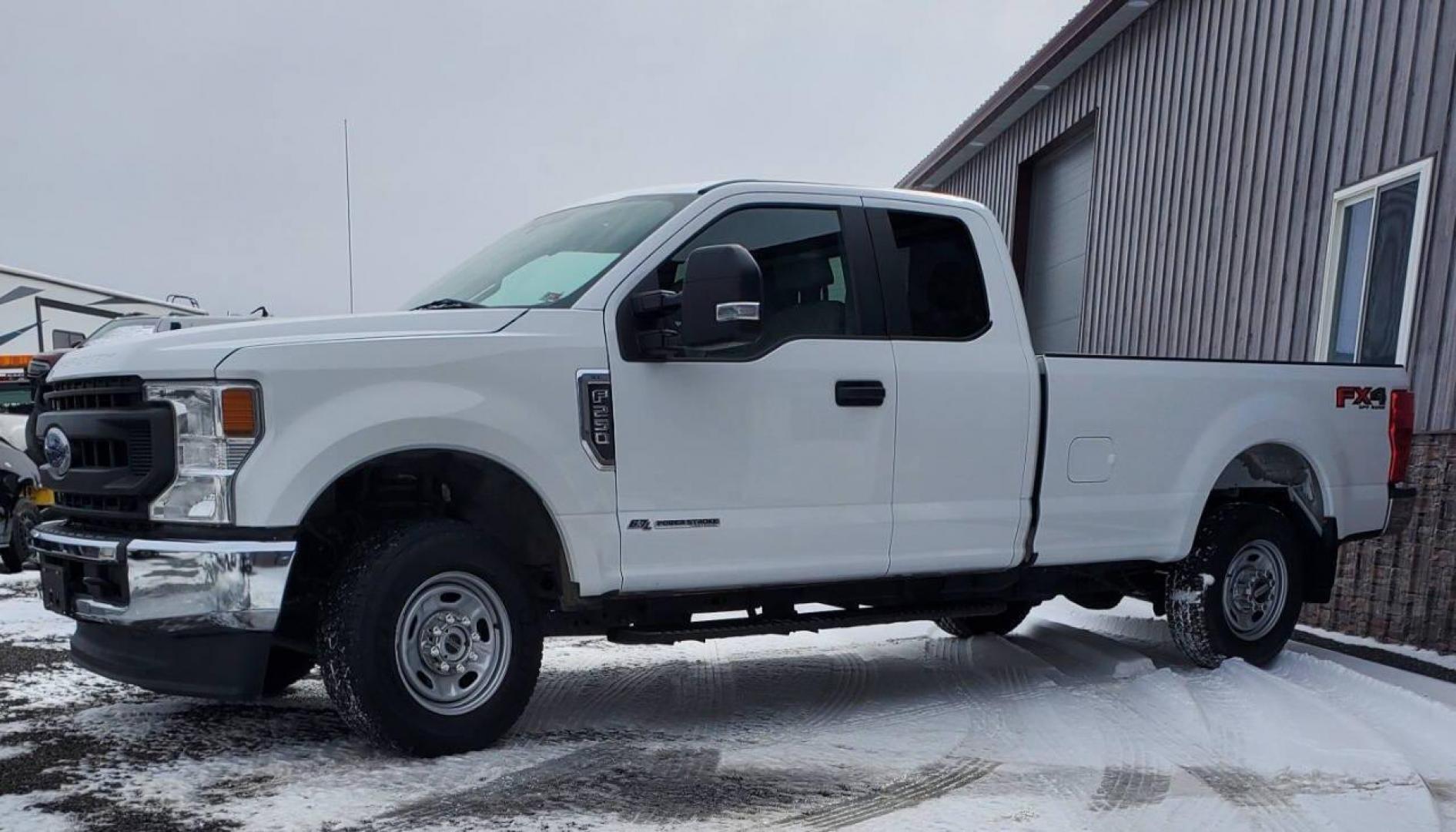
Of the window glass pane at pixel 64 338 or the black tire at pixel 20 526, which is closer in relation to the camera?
the black tire at pixel 20 526

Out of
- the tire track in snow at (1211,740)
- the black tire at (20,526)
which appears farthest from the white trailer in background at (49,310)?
the tire track in snow at (1211,740)

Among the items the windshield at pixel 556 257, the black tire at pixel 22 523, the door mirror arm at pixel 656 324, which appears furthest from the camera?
the black tire at pixel 22 523

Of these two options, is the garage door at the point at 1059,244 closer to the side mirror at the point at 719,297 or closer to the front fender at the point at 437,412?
the side mirror at the point at 719,297

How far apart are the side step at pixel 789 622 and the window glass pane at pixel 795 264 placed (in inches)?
45.6

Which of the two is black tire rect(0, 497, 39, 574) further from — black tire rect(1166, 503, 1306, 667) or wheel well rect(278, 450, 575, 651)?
black tire rect(1166, 503, 1306, 667)

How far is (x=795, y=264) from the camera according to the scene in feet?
16.2

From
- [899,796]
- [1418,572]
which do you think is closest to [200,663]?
[899,796]

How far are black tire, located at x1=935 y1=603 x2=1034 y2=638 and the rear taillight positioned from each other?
2126 mm

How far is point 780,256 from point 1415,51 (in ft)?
18.4

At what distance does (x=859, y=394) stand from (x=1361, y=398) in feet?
10.5

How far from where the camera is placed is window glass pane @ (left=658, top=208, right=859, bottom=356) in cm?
478

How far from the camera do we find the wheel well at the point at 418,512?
4.18 meters

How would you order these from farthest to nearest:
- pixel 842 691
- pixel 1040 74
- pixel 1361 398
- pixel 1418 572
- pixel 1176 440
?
pixel 1040 74
pixel 1418 572
pixel 1361 398
pixel 1176 440
pixel 842 691

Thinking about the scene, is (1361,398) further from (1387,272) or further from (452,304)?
(452,304)
